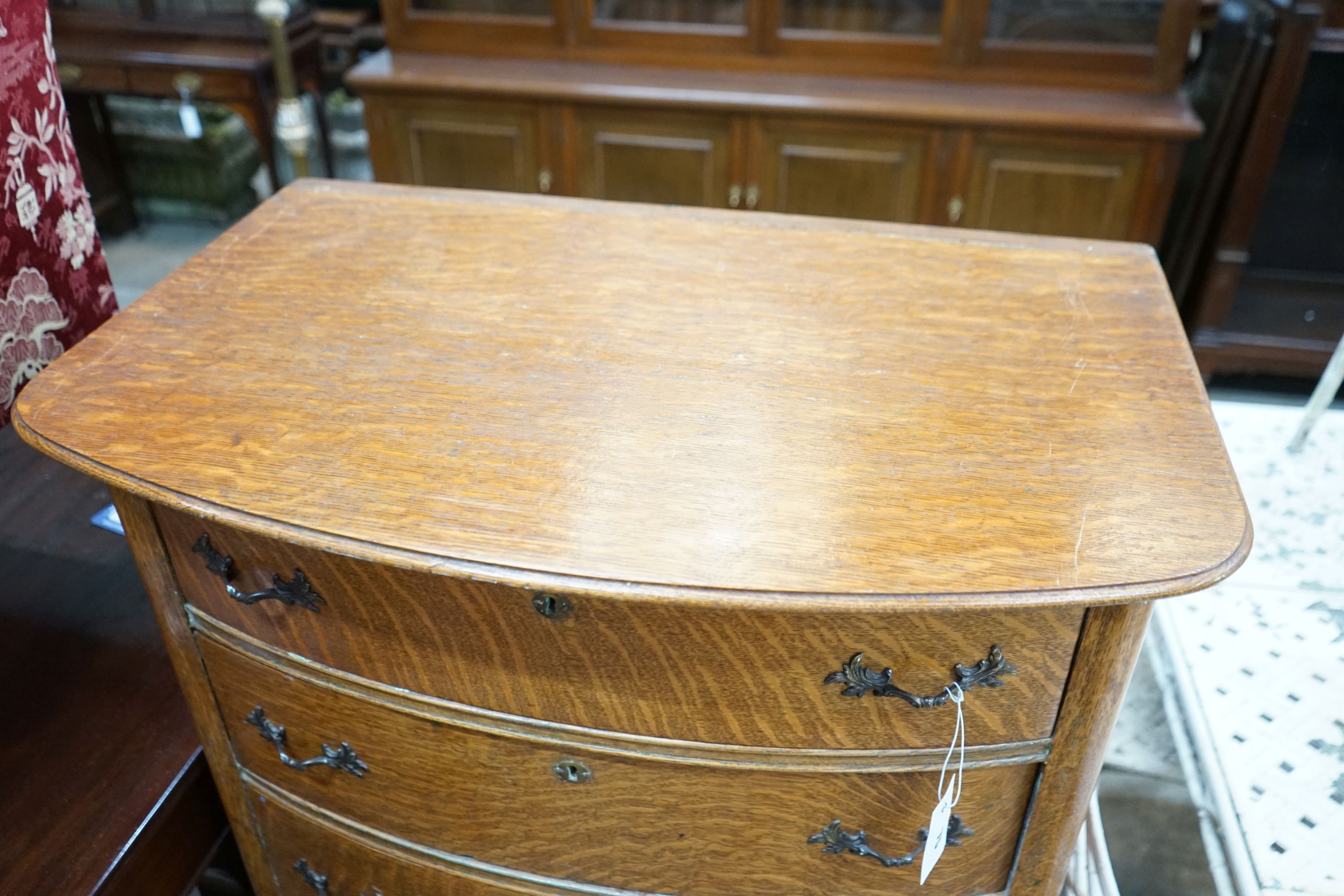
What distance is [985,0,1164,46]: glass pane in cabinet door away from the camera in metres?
2.22

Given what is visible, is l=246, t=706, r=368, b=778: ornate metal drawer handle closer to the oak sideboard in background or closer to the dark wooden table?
the dark wooden table

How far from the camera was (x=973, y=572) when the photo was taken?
68 cm

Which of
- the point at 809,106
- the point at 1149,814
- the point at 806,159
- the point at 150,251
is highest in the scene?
the point at 809,106

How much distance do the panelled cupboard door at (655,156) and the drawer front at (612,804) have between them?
1.71m

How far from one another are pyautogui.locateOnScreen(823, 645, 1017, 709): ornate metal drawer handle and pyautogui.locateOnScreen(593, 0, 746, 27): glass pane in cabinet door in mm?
2050

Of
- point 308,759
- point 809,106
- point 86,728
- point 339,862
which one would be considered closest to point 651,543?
point 308,759

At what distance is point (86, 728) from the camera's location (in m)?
1.16

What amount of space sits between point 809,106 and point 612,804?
1744 mm

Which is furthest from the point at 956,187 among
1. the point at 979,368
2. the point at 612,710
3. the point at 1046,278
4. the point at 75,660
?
the point at 75,660

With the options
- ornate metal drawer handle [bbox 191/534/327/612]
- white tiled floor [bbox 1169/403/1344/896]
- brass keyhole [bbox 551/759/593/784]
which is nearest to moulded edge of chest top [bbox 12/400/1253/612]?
ornate metal drawer handle [bbox 191/534/327/612]

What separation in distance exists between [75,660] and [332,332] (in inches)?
25.0

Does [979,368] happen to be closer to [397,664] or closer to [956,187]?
[397,664]

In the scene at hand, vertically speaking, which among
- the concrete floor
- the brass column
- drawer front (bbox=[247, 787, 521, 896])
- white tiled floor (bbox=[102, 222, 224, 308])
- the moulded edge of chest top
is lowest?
white tiled floor (bbox=[102, 222, 224, 308])

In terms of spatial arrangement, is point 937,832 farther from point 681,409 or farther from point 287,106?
point 287,106
